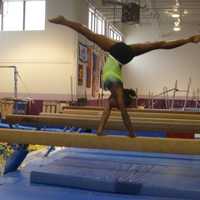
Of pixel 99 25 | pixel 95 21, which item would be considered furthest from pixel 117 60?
pixel 99 25

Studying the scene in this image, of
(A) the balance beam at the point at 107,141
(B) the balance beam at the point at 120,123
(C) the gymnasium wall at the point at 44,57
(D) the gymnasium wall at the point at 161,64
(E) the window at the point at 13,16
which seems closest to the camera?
(A) the balance beam at the point at 107,141

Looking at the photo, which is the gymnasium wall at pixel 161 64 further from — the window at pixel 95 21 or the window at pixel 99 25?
the window at pixel 95 21

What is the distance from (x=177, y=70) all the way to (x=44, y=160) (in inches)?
587

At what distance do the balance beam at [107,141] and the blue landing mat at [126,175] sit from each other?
1004mm

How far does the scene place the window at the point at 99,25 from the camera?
49.2 ft

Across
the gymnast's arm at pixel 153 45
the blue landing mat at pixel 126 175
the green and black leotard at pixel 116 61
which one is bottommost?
the blue landing mat at pixel 126 175

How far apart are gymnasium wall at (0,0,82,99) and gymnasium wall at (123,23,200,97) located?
691 centimetres

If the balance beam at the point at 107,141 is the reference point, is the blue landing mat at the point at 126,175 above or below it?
below

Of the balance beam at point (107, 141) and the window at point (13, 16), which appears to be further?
the window at point (13, 16)

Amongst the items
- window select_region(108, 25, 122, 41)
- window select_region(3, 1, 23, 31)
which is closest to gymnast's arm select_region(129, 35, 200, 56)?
window select_region(3, 1, 23, 31)

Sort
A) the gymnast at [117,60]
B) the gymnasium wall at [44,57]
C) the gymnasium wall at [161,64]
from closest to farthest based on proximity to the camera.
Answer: the gymnast at [117,60]
the gymnasium wall at [44,57]
the gymnasium wall at [161,64]

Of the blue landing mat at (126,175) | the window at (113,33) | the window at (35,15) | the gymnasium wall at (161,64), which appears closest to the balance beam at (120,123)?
the blue landing mat at (126,175)

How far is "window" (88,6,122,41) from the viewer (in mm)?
14984

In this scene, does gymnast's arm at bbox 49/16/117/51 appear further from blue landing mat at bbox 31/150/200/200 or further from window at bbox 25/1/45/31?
window at bbox 25/1/45/31
